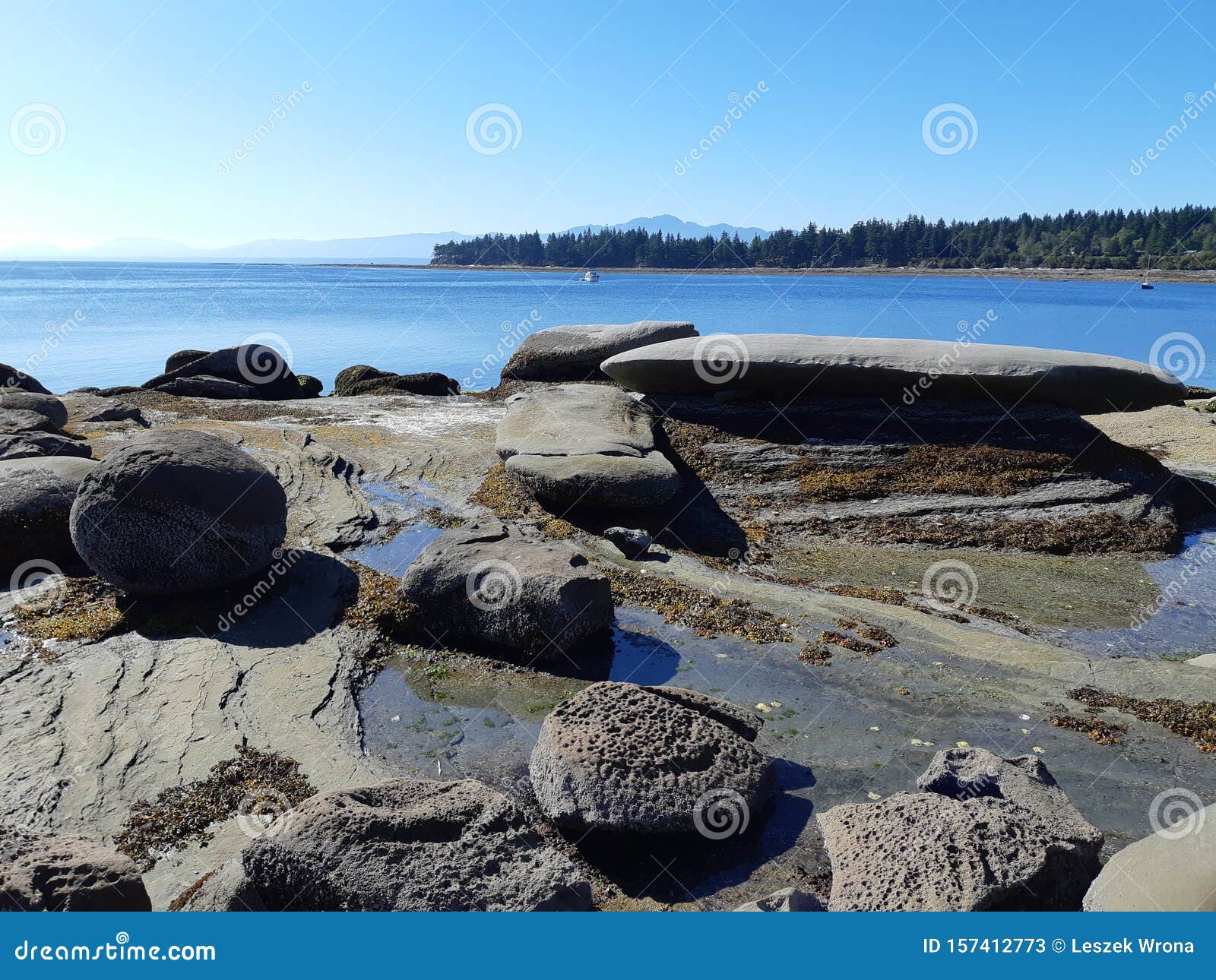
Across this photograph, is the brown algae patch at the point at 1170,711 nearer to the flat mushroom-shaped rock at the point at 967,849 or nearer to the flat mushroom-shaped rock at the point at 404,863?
the flat mushroom-shaped rock at the point at 967,849

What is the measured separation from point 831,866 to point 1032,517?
7453 millimetres

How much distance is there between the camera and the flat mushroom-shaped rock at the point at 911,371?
36.6ft

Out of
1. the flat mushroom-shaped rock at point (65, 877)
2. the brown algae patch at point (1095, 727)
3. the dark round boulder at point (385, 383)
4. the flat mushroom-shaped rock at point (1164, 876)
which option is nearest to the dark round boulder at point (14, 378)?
the dark round boulder at point (385, 383)

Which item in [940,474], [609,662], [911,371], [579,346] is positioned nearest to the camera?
[609,662]

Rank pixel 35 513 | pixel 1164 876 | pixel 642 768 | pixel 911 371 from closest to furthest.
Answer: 1. pixel 1164 876
2. pixel 642 768
3. pixel 35 513
4. pixel 911 371

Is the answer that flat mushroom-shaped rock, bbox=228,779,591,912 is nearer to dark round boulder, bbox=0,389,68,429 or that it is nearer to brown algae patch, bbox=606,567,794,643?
brown algae patch, bbox=606,567,794,643

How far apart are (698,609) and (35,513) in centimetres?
642

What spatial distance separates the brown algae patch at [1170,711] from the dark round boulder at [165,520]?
699 centimetres

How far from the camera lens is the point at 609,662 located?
679cm

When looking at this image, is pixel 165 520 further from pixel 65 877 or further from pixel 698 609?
pixel 698 609

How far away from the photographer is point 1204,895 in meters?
3.35

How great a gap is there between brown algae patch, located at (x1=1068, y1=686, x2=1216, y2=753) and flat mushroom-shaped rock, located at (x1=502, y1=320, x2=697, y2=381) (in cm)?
1074

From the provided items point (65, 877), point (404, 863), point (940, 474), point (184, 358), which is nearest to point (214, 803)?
point (65, 877)

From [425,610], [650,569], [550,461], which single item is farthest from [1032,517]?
[425,610]
